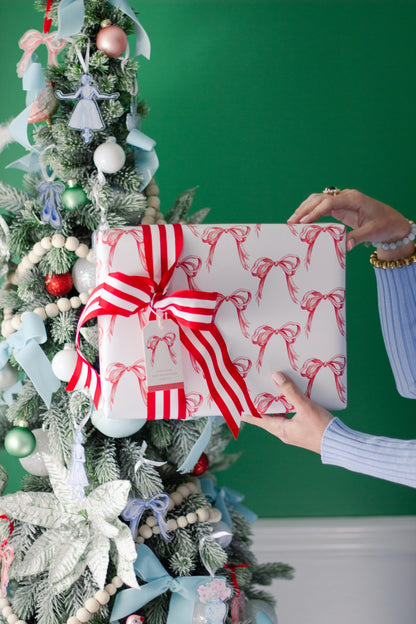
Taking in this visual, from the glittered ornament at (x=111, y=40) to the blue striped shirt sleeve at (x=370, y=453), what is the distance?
69 cm

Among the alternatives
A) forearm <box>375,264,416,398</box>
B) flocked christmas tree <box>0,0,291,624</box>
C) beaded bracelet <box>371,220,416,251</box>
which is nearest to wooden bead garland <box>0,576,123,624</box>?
flocked christmas tree <box>0,0,291,624</box>

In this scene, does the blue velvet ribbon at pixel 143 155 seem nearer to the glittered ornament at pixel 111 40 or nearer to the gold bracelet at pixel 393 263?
the glittered ornament at pixel 111 40

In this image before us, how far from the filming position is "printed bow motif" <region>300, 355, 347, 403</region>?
0.81 meters

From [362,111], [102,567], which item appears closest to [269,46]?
[362,111]

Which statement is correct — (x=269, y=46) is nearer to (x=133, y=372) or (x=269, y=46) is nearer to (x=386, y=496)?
(x=133, y=372)

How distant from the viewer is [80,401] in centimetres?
90

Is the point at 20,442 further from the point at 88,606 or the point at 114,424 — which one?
the point at 88,606

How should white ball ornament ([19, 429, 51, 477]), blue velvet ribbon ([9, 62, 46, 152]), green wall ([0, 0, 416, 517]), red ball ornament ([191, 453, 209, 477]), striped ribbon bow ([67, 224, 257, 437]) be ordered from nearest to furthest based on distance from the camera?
1. striped ribbon bow ([67, 224, 257, 437])
2. blue velvet ribbon ([9, 62, 46, 152])
3. white ball ornament ([19, 429, 51, 477])
4. red ball ornament ([191, 453, 209, 477])
5. green wall ([0, 0, 416, 517])

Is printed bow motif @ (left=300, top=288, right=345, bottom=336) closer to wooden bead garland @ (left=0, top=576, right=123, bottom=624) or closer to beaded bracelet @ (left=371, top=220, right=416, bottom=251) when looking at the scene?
beaded bracelet @ (left=371, top=220, right=416, bottom=251)

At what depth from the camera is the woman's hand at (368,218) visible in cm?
101

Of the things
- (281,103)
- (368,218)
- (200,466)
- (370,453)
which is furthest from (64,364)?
(281,103)

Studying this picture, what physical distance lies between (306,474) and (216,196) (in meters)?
0.80

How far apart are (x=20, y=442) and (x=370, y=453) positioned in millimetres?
571

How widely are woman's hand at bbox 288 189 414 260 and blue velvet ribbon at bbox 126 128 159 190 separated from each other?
29cm
